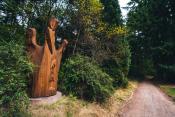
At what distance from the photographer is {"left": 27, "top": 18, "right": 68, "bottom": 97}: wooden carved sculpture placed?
11.3 metres

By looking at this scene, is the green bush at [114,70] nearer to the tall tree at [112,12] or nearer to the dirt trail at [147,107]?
the dirt trail at [147,107]

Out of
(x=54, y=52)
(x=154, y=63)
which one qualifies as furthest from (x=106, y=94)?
(x=154, y=63)

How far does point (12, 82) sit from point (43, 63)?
2.15 meters

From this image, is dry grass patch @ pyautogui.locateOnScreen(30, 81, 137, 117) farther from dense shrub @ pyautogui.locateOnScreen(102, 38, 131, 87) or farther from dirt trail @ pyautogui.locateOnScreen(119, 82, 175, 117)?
dense shrub @ pyautogui.locateOnScreen(102, 38, 131, 87)

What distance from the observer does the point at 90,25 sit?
18109mm

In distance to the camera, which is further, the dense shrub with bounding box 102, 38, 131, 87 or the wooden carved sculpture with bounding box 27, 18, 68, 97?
the dense shrub with bounding box 102, 38, 131, 87

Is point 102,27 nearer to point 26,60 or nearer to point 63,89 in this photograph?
point 63,89

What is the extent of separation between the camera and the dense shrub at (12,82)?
9164 millimetres

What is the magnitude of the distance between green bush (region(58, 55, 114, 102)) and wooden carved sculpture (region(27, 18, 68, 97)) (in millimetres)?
1798

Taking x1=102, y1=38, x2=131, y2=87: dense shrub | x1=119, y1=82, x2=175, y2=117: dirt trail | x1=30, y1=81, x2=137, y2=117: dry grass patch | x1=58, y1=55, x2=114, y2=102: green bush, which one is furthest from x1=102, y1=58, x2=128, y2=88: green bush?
x1=58, y1=55, x2=114, y2=102: green bush

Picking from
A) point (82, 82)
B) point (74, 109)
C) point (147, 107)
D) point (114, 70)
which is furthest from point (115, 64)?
point (74, 109)

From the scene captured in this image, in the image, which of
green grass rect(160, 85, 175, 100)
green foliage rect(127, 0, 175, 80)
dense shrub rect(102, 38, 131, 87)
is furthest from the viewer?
green foliage rect(127, 0, 175, 80)

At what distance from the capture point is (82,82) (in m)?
14.2

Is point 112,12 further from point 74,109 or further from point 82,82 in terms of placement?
point 74,109
